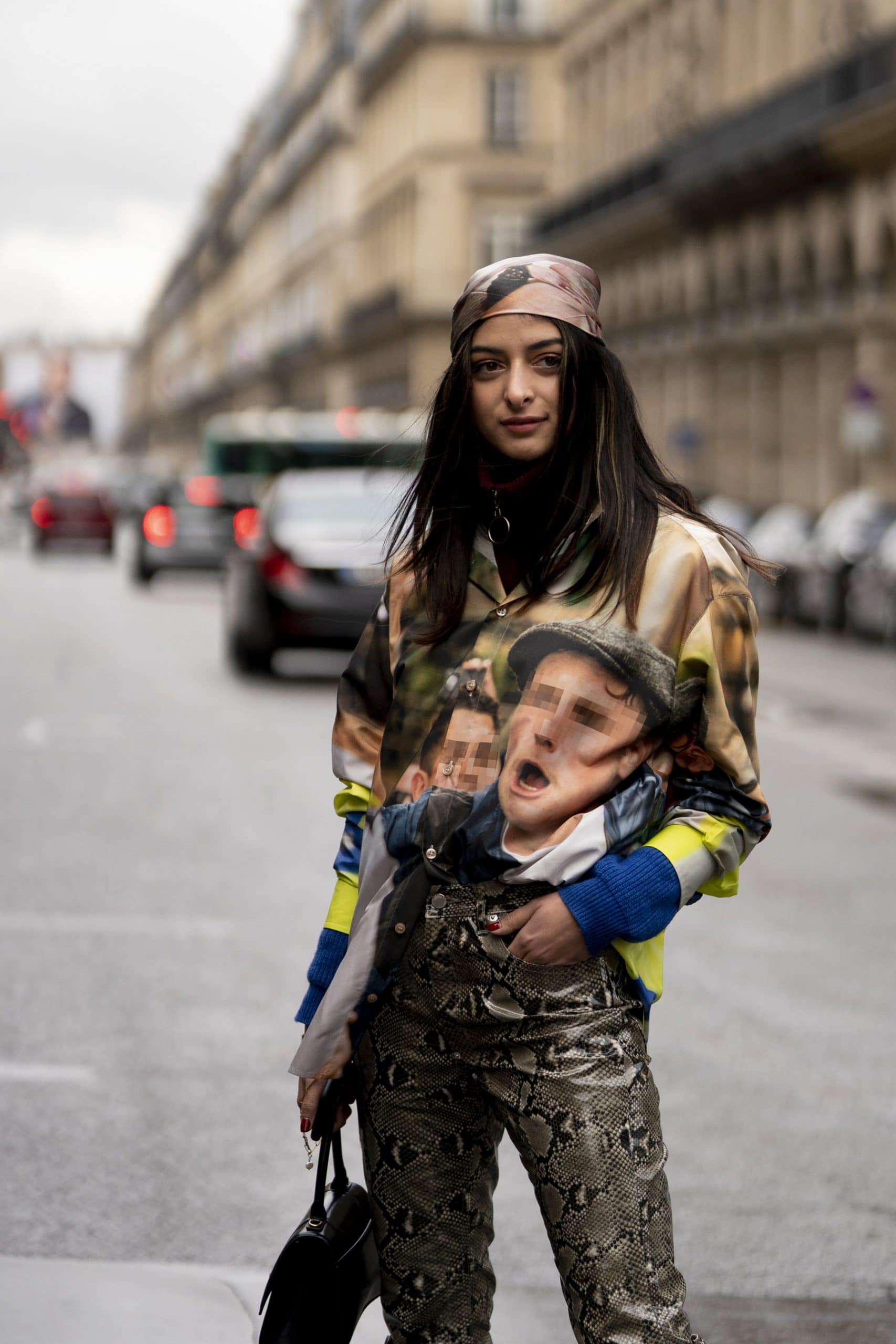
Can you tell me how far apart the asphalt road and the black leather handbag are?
1.39m

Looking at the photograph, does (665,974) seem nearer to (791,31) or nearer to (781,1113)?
(781,1113)

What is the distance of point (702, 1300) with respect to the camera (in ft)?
14.6

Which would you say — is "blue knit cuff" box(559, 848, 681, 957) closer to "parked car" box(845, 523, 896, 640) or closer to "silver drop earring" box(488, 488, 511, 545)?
"silver drop earring" box(488, 488, 511, 545)

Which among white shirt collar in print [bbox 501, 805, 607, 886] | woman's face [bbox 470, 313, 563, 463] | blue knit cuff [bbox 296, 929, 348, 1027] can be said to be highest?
woman's face [bbox 470, 313, 563, 463]

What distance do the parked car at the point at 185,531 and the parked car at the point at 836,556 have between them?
11.2 metres

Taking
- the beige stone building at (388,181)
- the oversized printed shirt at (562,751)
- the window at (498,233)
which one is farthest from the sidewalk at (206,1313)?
the window at (498,233)

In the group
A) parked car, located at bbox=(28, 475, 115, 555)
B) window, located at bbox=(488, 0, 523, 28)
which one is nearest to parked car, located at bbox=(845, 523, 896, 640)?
parked car, located at bbox=(28, 475, 115, 555)

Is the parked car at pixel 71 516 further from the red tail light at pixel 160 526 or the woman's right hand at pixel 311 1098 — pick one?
the woman's right hand at pixel 311 1098

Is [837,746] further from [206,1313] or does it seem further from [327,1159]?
[327,1159]

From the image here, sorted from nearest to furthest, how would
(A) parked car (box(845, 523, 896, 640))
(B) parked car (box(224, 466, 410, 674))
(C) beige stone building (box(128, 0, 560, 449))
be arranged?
1. (B) parked car (box(224, 466, 410, 674))
2. (A) parked car (box(845, 523, 896, 640))
3. (C) beige stone building (box(128, 0, 560, 449))

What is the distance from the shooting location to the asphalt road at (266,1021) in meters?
4.91

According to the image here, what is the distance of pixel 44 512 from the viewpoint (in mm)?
49594

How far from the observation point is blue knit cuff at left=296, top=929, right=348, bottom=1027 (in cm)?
307

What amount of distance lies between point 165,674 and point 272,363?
304 ft
